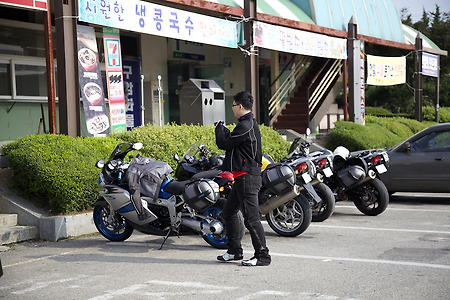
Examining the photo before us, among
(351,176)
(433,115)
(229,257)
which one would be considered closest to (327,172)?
(351,176)

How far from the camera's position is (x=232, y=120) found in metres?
20.5

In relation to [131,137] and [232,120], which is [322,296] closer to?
[131,137]

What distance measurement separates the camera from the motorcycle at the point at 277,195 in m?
7.75

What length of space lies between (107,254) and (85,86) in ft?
12.8

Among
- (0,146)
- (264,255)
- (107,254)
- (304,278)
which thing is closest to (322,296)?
(304,278)

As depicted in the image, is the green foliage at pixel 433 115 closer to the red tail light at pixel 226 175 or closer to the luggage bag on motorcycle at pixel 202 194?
the red tail light at pixel 226 175

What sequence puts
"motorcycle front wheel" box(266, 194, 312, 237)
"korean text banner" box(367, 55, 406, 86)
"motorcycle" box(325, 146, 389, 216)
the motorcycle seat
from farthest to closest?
"korean text banner" box(367, 55, 406, 86) → "motorcycle" box(325, 146, 389, 216) → "motorcycle front wheel" box(266, 194, 312, 237) → the motorcycle seat

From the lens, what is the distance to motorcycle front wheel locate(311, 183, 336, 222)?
29.6 ft

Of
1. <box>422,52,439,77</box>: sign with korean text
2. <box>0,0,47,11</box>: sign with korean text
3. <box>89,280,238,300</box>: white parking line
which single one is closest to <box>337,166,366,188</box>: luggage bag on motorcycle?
<box>89,280,238,300</box>: white parking line

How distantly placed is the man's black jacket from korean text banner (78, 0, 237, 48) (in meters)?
4.63

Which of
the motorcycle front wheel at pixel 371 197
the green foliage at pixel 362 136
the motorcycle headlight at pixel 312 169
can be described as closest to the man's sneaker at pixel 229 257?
the motorcycle headlight at pixel 312 169

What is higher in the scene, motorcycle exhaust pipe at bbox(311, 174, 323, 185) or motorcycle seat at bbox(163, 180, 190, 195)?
motorcycle seat at bbox(163, 180, 190, 195)

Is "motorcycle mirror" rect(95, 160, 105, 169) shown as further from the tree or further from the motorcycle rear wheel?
the tree

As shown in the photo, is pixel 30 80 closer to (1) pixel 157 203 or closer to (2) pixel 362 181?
(1) pixel 157 203
